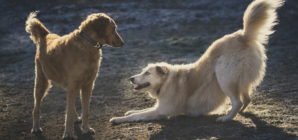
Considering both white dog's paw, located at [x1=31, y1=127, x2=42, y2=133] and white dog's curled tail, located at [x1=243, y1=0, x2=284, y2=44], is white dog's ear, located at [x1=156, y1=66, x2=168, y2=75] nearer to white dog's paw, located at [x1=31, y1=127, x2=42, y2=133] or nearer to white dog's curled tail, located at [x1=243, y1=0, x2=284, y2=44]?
white dog's curled tail, located at [x1=243, y1=0, x2=284, y2=44]

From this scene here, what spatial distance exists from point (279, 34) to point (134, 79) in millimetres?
8860

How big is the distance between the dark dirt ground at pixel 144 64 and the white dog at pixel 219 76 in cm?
22

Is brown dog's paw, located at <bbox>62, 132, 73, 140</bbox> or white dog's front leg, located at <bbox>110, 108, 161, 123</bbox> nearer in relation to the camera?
brown dog's paw, located at <bbox>62, 132, 73, 140</bbox>

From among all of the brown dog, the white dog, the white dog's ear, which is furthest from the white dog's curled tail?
the brown dog

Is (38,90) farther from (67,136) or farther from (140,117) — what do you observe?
(140,117)

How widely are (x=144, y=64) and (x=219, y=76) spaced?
430cm

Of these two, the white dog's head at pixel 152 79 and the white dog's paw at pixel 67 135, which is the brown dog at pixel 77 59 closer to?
the white dog's paw at pixel 67 135

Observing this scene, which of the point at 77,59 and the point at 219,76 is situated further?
the point at 219,76

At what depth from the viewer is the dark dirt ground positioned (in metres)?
3.83

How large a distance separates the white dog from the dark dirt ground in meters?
0.22

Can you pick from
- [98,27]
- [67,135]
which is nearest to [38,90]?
[67,135]

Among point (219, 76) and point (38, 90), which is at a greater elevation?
point (219, 76)

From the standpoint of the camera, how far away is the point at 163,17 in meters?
14.7

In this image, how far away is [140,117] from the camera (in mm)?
4379
